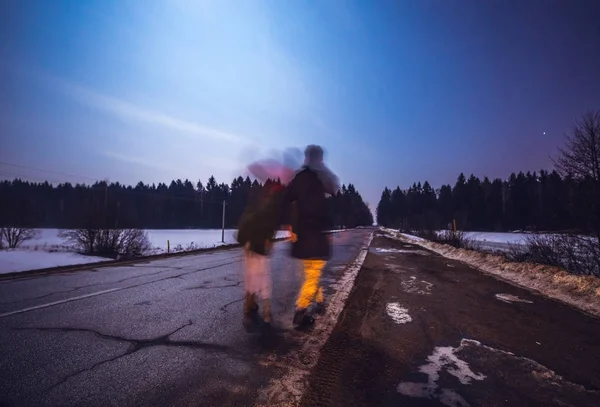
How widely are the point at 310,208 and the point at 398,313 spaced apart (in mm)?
2183

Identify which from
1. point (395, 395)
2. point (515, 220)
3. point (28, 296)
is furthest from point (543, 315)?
point (515, 220)

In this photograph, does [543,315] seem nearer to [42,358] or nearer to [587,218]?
[42,358]

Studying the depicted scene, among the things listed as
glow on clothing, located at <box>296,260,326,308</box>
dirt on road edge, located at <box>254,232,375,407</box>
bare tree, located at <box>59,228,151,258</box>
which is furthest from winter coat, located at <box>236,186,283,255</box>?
bare tree, located at <box>59,228,151,258</box>

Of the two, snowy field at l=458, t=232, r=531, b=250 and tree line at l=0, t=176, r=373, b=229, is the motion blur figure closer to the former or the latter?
snowy field at l=458, t=232, r=531, b=250

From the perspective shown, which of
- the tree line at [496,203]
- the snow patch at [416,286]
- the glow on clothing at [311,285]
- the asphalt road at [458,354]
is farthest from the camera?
the tree line at [496,203]

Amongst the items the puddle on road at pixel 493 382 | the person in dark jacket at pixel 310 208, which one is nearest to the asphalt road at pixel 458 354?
the puddle on road at pixel 493 382

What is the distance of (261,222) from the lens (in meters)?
4.46

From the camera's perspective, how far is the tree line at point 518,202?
10.0 meters

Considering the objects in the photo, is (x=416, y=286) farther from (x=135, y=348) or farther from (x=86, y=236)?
(x=86, y=236)

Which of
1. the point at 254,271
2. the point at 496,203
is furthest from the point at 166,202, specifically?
the point at 254,271

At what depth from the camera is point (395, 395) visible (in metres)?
2.34

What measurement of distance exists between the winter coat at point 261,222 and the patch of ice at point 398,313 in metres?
2.10

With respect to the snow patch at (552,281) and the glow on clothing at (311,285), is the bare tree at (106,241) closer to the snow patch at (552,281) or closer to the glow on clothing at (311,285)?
the glow on clothing at (311,285)

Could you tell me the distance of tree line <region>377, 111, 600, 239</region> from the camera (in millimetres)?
10000
